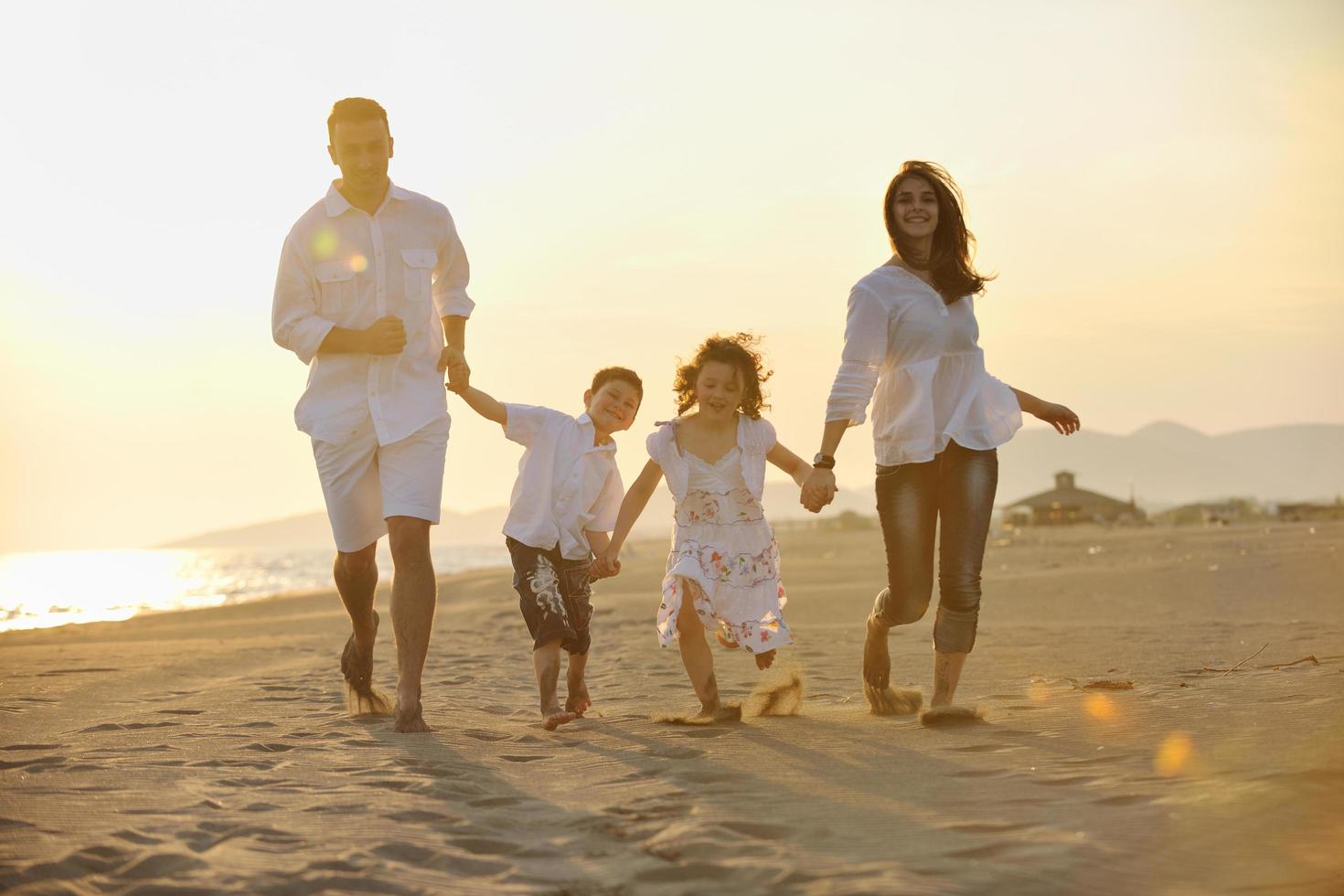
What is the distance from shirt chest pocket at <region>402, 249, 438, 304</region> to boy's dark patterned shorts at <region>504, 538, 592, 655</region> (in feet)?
3.71

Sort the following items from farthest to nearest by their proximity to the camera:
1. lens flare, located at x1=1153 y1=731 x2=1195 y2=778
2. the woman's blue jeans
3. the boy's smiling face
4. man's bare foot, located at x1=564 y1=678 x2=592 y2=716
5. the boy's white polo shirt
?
1. the boy's smiling face
2. the boy's white polo shirt
3. man's bare foot, located at x1=564 y1=678 x2=592 y2=716
4. the woman's blue jeans
5. lens flare, located at x1=1153 y1=731 x2=1195 y2=778

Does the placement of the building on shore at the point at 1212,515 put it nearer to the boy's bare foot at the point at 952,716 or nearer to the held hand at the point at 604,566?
the held hand at the point at 604,566

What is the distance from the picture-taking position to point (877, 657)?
17.2 feet

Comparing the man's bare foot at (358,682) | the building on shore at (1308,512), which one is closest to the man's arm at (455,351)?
the man's bare foot at (358,682)

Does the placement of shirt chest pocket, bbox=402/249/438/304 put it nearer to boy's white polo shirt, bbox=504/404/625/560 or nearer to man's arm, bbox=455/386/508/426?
man's arm, bbox=455/386/508/426

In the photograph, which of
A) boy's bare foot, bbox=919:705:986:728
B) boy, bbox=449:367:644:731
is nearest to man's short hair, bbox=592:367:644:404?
boy, bbox=449:367:644:731

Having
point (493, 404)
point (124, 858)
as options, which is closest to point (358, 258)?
point (493, 404)

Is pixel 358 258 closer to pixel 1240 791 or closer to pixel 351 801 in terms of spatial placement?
pixel 351 801

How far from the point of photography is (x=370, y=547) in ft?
18.2

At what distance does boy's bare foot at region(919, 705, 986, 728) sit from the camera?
4.55 metres

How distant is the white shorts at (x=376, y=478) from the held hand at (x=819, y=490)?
59.9 inches

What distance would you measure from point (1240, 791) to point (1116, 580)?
11737 mm

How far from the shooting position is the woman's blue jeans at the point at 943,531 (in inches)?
193

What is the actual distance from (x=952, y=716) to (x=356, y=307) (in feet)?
9.58
